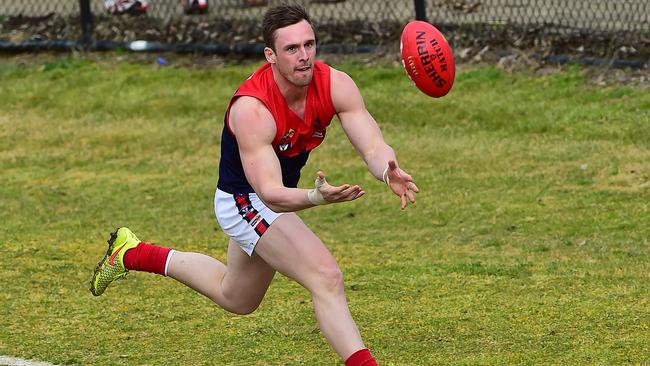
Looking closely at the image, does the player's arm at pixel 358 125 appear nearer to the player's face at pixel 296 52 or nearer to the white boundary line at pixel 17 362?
the player's face at pixel 296 52

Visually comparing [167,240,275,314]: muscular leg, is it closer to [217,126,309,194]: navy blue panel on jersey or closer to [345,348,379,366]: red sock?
[217,126,309,194]: navy blue panel on jersey

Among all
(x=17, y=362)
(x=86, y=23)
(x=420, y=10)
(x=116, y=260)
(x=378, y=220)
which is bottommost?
(x=86, y=23)

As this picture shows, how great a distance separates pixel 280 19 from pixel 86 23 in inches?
417

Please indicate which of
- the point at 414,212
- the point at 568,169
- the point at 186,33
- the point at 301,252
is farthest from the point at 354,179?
the point at 301,252

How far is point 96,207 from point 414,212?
2912mm

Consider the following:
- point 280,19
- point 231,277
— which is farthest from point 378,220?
point 280,19

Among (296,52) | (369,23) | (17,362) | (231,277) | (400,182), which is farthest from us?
(369,23)

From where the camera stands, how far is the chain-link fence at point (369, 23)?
43.9ft

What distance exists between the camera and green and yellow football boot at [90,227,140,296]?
7539 mm

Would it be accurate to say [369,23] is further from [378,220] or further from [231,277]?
[231,277]

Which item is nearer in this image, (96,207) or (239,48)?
(96,207)

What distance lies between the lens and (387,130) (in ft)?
43.5

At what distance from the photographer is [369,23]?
583 inches

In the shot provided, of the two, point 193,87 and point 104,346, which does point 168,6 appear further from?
point 104,346
